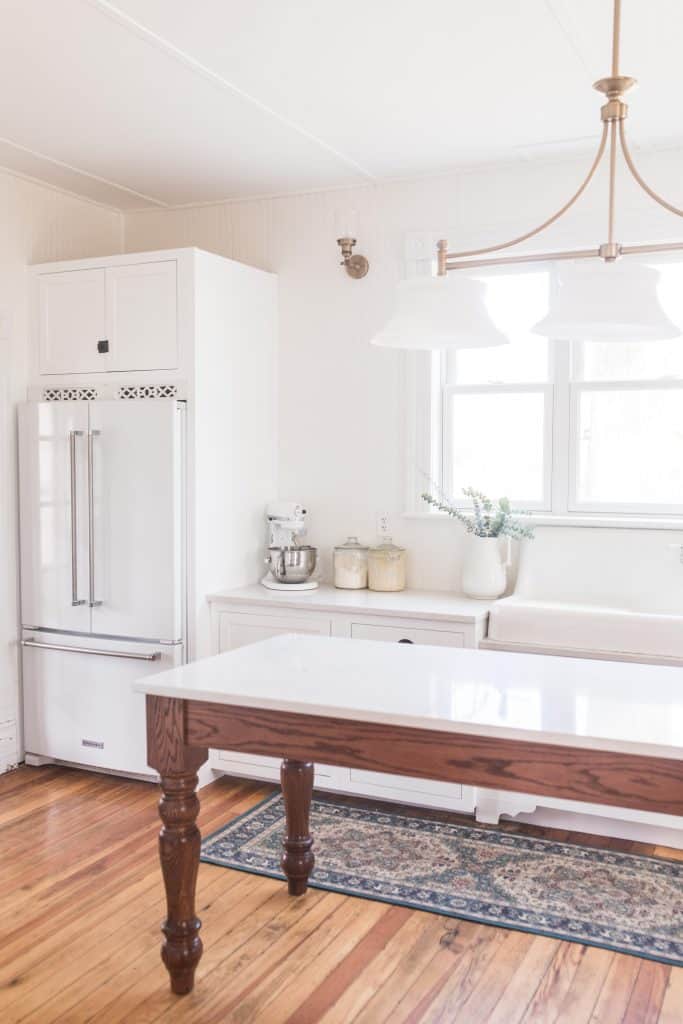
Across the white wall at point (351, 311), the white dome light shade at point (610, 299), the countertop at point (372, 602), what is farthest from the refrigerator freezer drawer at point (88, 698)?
the white dome light shade at point (610, 299)

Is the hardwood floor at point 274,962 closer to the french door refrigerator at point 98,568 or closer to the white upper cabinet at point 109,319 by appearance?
the french door refrigerator at point 98,568

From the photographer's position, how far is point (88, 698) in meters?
4.11

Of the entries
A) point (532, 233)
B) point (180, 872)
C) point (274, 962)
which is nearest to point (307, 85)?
point (532, 233)

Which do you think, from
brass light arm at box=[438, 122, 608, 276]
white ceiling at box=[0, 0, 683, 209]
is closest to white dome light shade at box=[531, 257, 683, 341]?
brass light arm at box=[438, 122, 608, 276]

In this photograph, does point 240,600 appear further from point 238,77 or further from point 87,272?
point 238,77

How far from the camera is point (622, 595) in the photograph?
3910mm

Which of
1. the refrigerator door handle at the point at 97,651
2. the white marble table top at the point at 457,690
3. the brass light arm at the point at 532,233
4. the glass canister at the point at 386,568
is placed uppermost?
the brass light arm at the point at 532,233

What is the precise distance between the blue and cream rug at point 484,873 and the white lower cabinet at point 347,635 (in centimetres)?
9

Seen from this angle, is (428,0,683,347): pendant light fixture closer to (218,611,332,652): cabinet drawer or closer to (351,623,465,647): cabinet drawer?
(351,623,465,647): cabinet drawer

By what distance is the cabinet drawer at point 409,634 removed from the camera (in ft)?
12.1

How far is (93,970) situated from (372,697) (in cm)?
117

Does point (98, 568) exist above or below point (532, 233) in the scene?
below

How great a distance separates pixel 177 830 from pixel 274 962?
547 mm

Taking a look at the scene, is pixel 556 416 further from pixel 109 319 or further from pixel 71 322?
pixel 71 322
